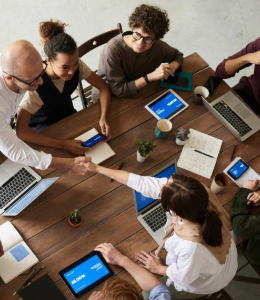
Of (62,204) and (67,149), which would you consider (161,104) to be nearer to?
(67,149)

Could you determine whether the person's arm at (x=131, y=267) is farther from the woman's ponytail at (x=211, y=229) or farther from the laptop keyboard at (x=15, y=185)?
the laptop keyboard at (x=15, y=185)

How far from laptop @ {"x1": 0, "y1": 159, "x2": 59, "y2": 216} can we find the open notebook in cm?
10

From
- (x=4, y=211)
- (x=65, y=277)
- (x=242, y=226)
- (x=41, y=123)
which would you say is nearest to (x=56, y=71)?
(x=41, y=123)

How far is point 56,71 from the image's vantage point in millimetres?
1849

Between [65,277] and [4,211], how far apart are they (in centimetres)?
53

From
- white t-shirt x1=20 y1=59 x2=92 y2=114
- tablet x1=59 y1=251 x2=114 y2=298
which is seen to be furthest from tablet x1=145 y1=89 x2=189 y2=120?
tablet x1=59 y1=251 x2=114 y2=298

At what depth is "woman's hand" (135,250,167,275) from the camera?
163cm

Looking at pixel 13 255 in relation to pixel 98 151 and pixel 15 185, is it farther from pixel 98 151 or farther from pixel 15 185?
pixel 98 151

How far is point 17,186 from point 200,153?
4.02 ft

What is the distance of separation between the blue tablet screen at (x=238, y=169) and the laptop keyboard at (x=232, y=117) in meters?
0.24

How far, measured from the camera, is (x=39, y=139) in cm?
191

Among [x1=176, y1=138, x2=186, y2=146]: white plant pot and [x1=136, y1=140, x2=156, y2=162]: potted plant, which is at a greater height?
[x1=136, y1=140, x2=156, y2=162]: potted plant

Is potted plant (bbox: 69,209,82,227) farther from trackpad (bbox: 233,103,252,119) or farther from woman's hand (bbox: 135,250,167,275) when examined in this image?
trackpad (bbox: 233,103,252,119)

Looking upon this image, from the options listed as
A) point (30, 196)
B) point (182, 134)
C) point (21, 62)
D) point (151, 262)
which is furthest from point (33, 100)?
point (151, 262)
